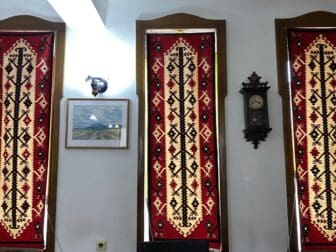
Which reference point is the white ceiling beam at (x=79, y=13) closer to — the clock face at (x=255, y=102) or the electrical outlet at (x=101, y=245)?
the clock face at (x=255, y=102)

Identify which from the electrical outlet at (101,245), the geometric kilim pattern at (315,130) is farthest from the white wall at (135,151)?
the geometric kilim pattern at (315,130)

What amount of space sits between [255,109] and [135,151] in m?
0.91

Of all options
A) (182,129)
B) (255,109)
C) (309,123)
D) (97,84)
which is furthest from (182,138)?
(309,123)

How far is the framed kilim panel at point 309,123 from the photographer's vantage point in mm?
2322

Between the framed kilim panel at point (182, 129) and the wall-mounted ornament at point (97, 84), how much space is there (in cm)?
26

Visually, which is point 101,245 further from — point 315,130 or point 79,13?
point 315,130

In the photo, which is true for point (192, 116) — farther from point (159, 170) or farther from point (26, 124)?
point (26, 124)

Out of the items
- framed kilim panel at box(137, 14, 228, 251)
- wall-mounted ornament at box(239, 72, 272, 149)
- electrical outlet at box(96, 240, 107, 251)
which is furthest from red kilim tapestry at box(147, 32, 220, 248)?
electrical outlet at box(96, 240, 107, 251)

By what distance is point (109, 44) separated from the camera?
257 cm

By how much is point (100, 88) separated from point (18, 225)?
112 centimetres

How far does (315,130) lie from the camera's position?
241cm

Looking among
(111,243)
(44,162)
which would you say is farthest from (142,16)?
(111,243)

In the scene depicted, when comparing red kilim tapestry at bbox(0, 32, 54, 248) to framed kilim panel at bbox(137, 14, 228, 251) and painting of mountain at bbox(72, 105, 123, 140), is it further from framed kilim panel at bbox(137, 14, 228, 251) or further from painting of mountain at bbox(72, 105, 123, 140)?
framed kilim panel at bbox(137, 14, 228, 251)

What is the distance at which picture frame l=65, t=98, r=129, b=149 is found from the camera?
8.04ft
